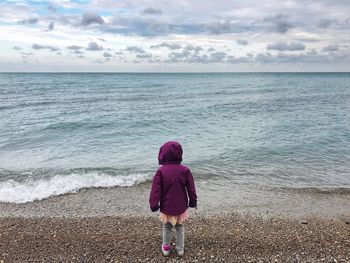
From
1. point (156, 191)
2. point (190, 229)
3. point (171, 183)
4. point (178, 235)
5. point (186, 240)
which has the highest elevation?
point (171, 183)

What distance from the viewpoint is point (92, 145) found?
782 inches

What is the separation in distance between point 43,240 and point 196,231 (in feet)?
11.8

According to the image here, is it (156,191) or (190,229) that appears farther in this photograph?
(190,229)

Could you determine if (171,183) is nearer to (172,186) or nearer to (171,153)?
(172,186)

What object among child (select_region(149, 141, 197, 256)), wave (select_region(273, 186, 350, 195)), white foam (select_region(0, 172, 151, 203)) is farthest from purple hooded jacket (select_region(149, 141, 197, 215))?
wave (select_region(273, 186, 350, 195))

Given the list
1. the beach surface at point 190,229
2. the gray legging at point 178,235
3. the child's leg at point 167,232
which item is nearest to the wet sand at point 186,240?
the beach surface at point 190,229

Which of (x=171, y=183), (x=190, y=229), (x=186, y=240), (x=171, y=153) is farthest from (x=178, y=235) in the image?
(x=171, y=153)

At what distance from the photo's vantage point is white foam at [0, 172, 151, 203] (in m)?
11.4

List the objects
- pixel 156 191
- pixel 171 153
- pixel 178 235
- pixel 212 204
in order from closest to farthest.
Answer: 1. pixel 171 153
2. pixel 156 191
3. pixel 178 235
4. pixel 212 204

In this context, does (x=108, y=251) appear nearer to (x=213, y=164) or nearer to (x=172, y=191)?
(x=172, y=191)

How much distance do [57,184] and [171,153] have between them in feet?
24.9

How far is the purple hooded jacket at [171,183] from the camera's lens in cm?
655

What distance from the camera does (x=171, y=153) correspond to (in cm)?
650

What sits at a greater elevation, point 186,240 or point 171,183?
point 171,183
